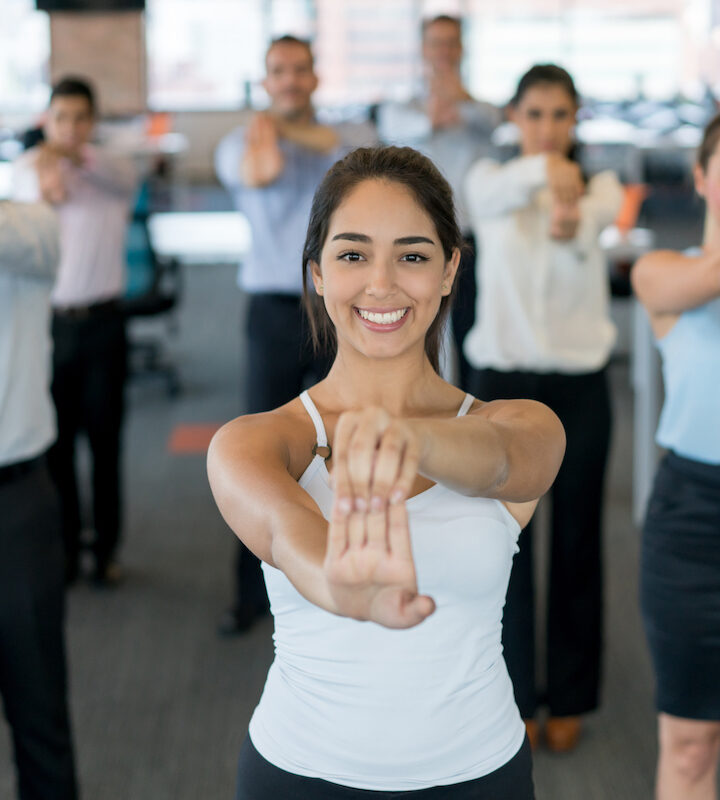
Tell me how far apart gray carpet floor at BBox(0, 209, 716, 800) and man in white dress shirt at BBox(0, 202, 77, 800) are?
0.45 metres

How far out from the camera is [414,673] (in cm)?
123

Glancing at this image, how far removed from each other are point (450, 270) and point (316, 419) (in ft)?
0.87

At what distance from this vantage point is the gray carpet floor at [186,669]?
103 inches

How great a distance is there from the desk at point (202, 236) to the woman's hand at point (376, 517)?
8.84 meters

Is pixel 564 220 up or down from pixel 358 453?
up

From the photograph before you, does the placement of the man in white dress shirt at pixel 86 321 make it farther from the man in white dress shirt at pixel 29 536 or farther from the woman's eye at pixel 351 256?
the woman's eye at pixel 351 256

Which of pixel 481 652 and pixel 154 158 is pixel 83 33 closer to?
pixel 154 158

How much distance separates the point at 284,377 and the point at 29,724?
4.33 ft

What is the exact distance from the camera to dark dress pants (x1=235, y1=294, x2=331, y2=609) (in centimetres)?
317

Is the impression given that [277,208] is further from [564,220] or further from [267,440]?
[267,440]

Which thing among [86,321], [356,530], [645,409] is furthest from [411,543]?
[645,409]

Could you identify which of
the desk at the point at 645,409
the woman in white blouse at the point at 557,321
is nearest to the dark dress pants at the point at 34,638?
the woman in white blouse at the point at 557,321

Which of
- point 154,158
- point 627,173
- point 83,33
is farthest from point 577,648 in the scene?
point 627,173

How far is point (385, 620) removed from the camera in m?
0.97
